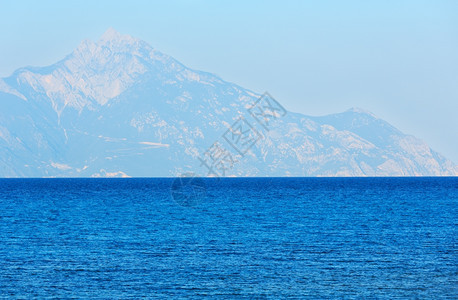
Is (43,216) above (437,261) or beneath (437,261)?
beneath

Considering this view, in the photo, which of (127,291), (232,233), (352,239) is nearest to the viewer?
(127,291)

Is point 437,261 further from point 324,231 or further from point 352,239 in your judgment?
point 324,231

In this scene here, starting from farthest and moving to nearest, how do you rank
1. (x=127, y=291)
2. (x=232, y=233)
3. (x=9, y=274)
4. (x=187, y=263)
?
(x=232, y=233) < (x=187, y=263) < (x=9, y=274) < (x=127, y=291)

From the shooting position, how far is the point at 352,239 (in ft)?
224

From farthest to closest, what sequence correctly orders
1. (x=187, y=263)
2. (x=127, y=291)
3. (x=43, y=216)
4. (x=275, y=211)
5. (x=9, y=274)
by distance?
(x=275, y=211), (x=43, y=216), (x=187, y=263), (x=9, y=274), (x=127, y=291)

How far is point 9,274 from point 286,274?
1862 cm

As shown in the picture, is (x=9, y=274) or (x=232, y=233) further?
(x=232, y=233)

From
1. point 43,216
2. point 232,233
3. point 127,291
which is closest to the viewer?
point 127,291

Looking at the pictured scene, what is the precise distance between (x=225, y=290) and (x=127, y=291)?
19.4 ft

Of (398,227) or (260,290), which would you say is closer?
(260,290)

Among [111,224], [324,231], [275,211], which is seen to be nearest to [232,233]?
[324,231]

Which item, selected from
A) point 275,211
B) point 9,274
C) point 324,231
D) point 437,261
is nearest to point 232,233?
point 324,231

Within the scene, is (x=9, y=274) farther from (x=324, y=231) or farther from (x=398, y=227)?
(x=398, y=227)

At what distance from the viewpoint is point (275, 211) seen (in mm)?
112750
